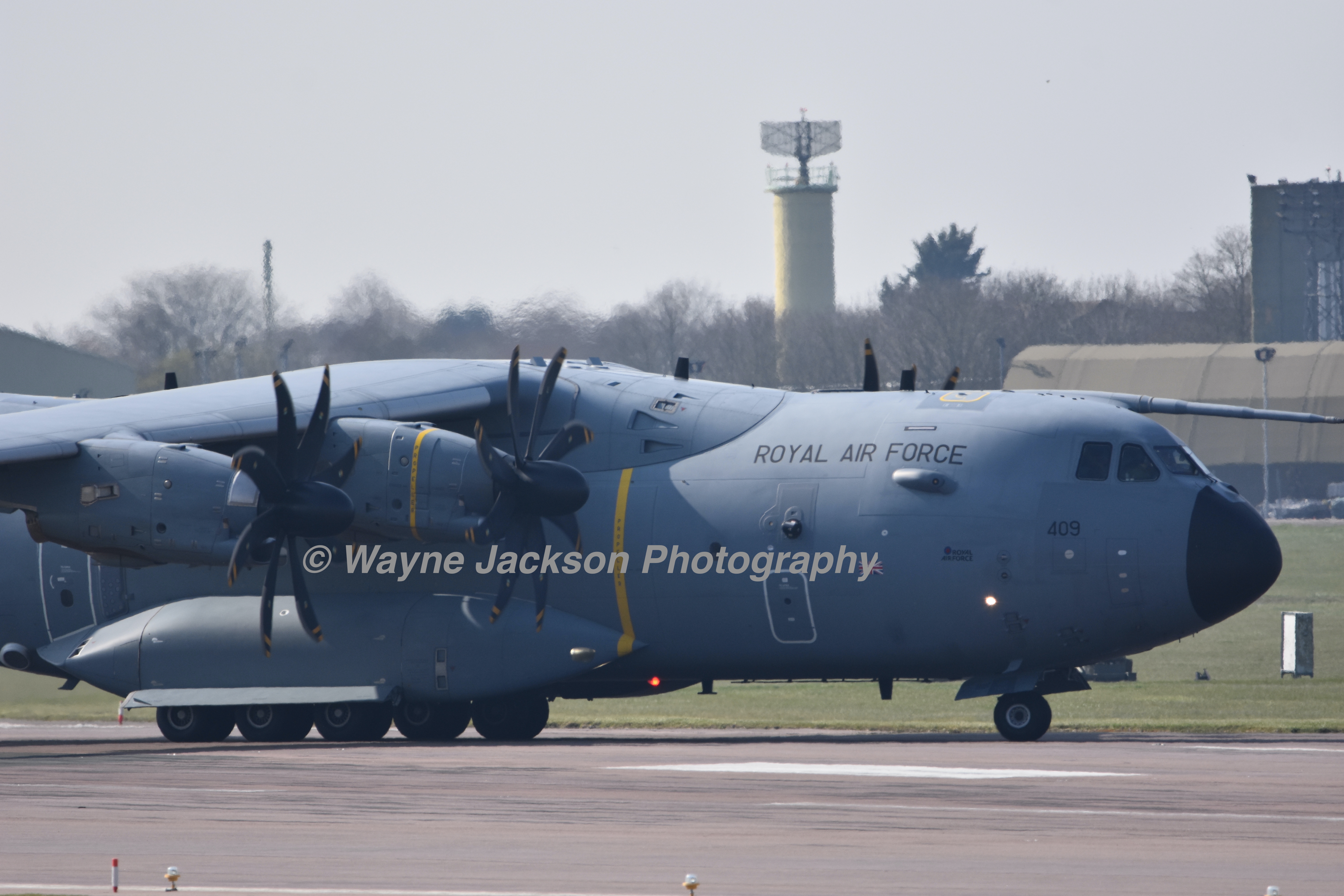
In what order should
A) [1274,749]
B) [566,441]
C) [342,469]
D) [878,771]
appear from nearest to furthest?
[878,771] < [1274,749] < [342,469] < [566,441]

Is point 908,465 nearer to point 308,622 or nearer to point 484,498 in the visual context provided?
point 484,498

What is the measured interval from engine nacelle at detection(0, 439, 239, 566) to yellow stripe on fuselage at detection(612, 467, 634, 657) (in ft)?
16.5

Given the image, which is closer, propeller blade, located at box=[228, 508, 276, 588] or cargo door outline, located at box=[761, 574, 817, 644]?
propeller blade, located at box=[228, 508, 276, 588]

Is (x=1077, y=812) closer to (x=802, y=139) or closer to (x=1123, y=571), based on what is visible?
(x=1123, y=571)

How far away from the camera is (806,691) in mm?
35188

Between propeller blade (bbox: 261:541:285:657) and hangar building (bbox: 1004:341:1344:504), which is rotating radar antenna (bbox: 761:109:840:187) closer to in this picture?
hangar building (bbox: 1004:341:1344:504)

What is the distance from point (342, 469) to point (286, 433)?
1012 millimetres

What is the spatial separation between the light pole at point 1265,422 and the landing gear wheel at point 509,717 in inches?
2409

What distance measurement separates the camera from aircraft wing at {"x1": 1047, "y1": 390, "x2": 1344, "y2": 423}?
23.9 m

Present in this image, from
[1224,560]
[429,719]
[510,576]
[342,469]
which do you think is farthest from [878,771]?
[342,469]

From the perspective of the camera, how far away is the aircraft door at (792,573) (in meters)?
24.5

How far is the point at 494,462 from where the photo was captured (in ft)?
80.4

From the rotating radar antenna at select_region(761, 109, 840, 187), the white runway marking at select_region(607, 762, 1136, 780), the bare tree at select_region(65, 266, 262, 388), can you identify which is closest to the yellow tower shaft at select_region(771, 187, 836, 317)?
the rotating radar antenna at select_region(761, 109, 840, 187)

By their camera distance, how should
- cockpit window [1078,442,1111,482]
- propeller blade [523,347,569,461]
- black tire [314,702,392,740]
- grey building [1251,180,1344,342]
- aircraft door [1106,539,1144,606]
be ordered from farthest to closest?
grey building [1251,180,1344,342], black tire [314,702,392,740], propeller blade [523,347,569,461], cockpit window [1078,442,1111,482], aircraft door [1106,539,1144,606]
